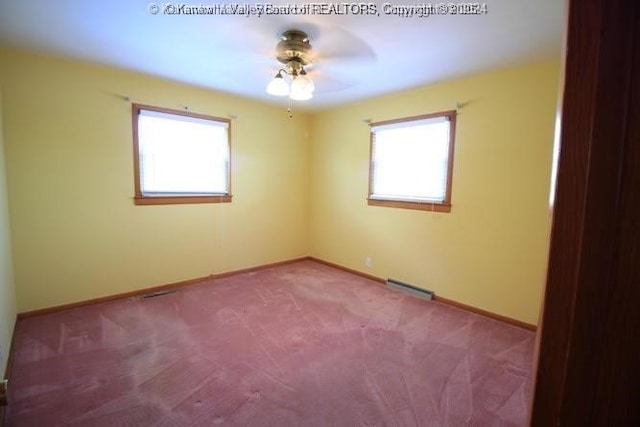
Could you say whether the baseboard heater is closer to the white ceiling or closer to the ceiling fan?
the white ceiling

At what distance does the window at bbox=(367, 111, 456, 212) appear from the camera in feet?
10.6

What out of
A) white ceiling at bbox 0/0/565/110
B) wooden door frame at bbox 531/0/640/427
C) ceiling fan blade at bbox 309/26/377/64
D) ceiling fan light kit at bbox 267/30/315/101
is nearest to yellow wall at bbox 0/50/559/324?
white ceiling at bbox 0/0/565/110

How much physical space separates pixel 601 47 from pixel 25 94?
370cm

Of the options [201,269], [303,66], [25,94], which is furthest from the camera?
[201,269]

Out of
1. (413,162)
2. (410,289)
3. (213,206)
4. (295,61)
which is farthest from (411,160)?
(213,206)

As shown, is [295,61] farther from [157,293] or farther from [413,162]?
[157,293]

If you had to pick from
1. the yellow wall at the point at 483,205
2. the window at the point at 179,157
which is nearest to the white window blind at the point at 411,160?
the yellow wall at the point at 483,205

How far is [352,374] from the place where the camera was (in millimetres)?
2037

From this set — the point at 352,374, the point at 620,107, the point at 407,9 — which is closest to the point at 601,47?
the point at 620,107

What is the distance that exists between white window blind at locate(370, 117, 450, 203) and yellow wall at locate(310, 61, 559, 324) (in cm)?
13

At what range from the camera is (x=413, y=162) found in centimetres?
Result: 352

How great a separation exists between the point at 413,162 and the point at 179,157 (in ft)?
8.80

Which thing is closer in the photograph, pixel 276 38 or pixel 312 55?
pixel 276 38

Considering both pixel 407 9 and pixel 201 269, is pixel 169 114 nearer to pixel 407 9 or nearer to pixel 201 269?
pixel 201 269
